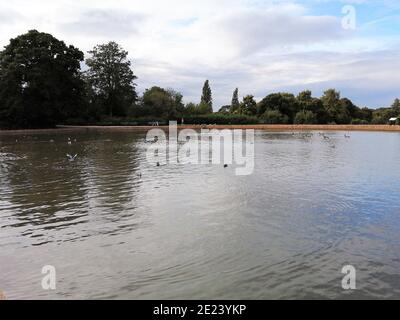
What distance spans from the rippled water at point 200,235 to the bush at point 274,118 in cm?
5517

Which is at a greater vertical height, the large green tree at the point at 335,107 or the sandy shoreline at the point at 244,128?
the large green tree at the point at 335,107

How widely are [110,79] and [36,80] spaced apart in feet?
78.7

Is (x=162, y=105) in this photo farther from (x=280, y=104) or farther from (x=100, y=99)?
(x=280, y=104)

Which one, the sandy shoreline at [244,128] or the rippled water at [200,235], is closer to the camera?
the rippled water at [200,235]

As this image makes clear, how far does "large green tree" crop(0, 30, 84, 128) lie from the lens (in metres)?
52.5

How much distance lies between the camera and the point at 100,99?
243ft

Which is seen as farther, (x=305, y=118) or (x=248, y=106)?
(x=248, y=106)

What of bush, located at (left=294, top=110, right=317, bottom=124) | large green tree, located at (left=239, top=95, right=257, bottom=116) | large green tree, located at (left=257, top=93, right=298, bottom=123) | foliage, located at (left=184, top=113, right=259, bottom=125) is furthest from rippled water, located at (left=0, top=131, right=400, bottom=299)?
large green tree, located at (left=239, top=95, right=257, bottom=116)

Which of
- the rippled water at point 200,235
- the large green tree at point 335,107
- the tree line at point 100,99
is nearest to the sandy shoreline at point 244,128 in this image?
the tree line at point 100,99

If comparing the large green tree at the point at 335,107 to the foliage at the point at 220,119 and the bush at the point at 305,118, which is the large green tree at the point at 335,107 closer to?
the bush at the point at 305,118

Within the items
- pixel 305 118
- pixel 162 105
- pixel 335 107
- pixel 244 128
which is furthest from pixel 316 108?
pixel 162 105

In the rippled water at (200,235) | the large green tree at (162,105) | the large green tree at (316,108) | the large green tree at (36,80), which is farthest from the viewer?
the large green tree at (316,108)

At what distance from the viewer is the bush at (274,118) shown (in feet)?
232
